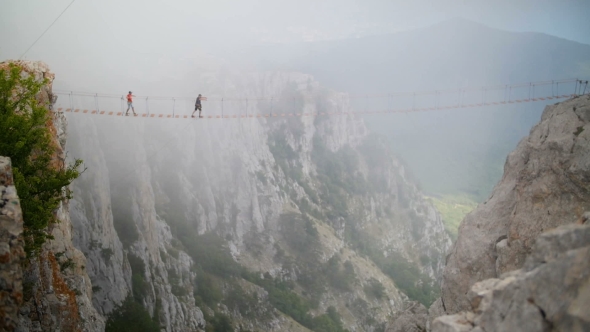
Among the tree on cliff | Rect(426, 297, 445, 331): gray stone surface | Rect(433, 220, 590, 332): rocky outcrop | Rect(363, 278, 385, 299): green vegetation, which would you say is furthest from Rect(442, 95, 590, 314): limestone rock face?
Rect(363, 278, 385, 299): green vegetation

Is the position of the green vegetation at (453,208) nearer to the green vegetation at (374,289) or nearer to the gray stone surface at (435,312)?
the green vegetation at (374,289)

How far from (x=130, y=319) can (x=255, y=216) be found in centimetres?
5163

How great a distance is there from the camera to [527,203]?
21188 mm

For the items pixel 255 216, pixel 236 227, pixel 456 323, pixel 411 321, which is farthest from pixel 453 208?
pixel 456 323

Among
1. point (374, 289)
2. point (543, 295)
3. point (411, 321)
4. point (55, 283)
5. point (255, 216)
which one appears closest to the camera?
point (543, 295)

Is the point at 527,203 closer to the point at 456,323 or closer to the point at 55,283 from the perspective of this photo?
the point at 456,323

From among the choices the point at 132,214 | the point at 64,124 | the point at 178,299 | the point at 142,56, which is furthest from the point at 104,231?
the point at 142,56

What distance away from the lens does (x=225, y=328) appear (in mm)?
68188

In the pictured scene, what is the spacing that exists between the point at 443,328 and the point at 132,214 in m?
58.4

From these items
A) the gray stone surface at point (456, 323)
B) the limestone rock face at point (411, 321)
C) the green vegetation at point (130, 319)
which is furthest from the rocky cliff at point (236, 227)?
the limestone rock face at point (411, 321)

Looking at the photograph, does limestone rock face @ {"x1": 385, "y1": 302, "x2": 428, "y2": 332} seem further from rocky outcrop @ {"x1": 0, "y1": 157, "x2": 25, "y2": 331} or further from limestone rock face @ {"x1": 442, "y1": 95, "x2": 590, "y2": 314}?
rocky outcrop @ {"x1": 0, "y1": 157, "x2": 25, "y2": 331}

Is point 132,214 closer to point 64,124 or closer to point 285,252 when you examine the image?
point 64,124

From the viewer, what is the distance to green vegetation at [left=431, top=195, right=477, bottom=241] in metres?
160

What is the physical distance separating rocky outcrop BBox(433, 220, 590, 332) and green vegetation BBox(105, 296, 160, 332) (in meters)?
44.2
